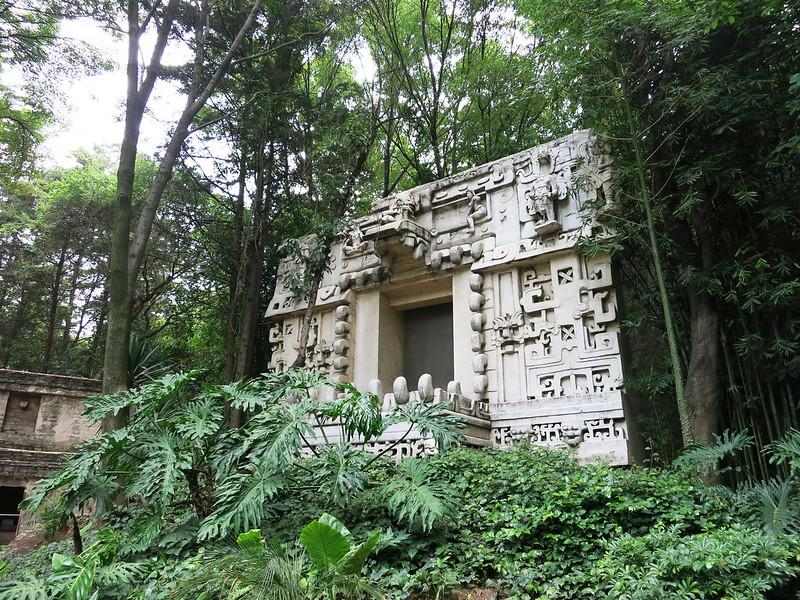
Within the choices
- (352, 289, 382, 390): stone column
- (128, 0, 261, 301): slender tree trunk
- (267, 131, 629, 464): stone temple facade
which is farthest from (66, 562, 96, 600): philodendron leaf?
(352, 289, 382, 390): stone column

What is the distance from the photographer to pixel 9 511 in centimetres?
930

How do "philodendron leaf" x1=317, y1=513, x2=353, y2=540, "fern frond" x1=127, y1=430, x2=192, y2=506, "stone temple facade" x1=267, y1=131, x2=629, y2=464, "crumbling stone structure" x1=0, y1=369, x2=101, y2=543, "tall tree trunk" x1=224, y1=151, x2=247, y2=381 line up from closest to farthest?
"philodendron leaf" x1=317, y1=513, x2=353, y2=540 < "fern frond" x1=127, y1=430, x2=192, y2=506 < "stone temple facade" x1=267, y1=131, x2=629, y2=464 < "crumbling stone structure" x1=0, y1=369, x2=101, y2=543 < "tall tree trunk" x1=224, y1=151, x2=247, y2=381

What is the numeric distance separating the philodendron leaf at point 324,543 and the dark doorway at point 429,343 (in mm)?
6316

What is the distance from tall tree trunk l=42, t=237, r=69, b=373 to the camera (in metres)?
15.5

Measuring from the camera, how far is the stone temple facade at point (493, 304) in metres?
7.56

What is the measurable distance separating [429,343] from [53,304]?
1166cm

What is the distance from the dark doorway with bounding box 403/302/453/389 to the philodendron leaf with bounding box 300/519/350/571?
6.32 m

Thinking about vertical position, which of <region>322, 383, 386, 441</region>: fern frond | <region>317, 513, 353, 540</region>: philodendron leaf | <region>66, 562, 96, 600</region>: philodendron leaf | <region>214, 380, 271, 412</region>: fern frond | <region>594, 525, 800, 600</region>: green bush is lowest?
<region>66, 562, 96, 600</region>: philodendron leaf

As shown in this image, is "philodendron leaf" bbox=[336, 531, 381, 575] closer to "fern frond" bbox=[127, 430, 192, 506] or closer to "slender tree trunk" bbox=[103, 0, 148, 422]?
"fern frond" bbox=[127, 430, 192, 506]

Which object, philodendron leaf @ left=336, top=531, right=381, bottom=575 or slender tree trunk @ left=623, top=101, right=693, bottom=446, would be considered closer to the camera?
philodendron leaf @ left=336, top=531, right=381, bottom=575

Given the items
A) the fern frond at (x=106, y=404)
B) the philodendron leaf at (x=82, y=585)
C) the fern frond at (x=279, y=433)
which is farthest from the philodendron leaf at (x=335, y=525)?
the fern frond at (x=106, y=404)

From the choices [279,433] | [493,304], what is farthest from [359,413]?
[493,304]

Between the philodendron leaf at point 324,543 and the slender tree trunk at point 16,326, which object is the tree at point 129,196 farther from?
the slender tree trunk at point 16,326

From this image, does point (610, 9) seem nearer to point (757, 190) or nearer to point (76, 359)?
point (757, 190)
